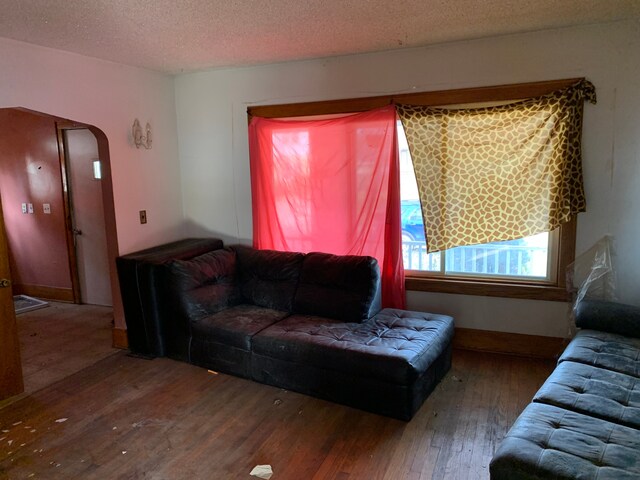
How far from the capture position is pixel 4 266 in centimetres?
308

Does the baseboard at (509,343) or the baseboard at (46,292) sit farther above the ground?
the baseboard at (46,292)

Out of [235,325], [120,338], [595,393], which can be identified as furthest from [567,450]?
[120,338]

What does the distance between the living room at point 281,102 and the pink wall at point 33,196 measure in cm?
155

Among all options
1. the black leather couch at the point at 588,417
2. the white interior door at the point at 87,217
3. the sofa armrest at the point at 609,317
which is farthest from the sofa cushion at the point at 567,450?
the white interior door at the point at 87,217

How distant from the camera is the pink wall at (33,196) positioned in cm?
512

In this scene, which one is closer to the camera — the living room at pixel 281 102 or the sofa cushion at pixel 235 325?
the living room at pixel 281 102

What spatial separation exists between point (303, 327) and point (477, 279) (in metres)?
1.48

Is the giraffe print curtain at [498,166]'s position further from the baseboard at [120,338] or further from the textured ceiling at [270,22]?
the baseboard at [120,338]

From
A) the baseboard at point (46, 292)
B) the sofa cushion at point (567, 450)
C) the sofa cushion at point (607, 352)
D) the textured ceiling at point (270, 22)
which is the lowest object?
the baseboard at point (46, 292)

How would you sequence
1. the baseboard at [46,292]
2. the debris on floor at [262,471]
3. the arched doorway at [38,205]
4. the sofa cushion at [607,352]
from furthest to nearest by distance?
the baseboard at [46,292] → the arched doorway at [38,205] → the sofa cushion at [607,352] → the debris on floor at [262,471]

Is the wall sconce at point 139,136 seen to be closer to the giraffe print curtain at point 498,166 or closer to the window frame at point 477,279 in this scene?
the window frame at point 477,279

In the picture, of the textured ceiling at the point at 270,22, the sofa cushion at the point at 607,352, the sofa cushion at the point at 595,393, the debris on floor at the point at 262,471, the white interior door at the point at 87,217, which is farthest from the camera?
the white interior door at the point at 87,217

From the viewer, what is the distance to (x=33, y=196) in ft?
17.5

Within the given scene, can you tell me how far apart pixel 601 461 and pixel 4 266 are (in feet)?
11.6
